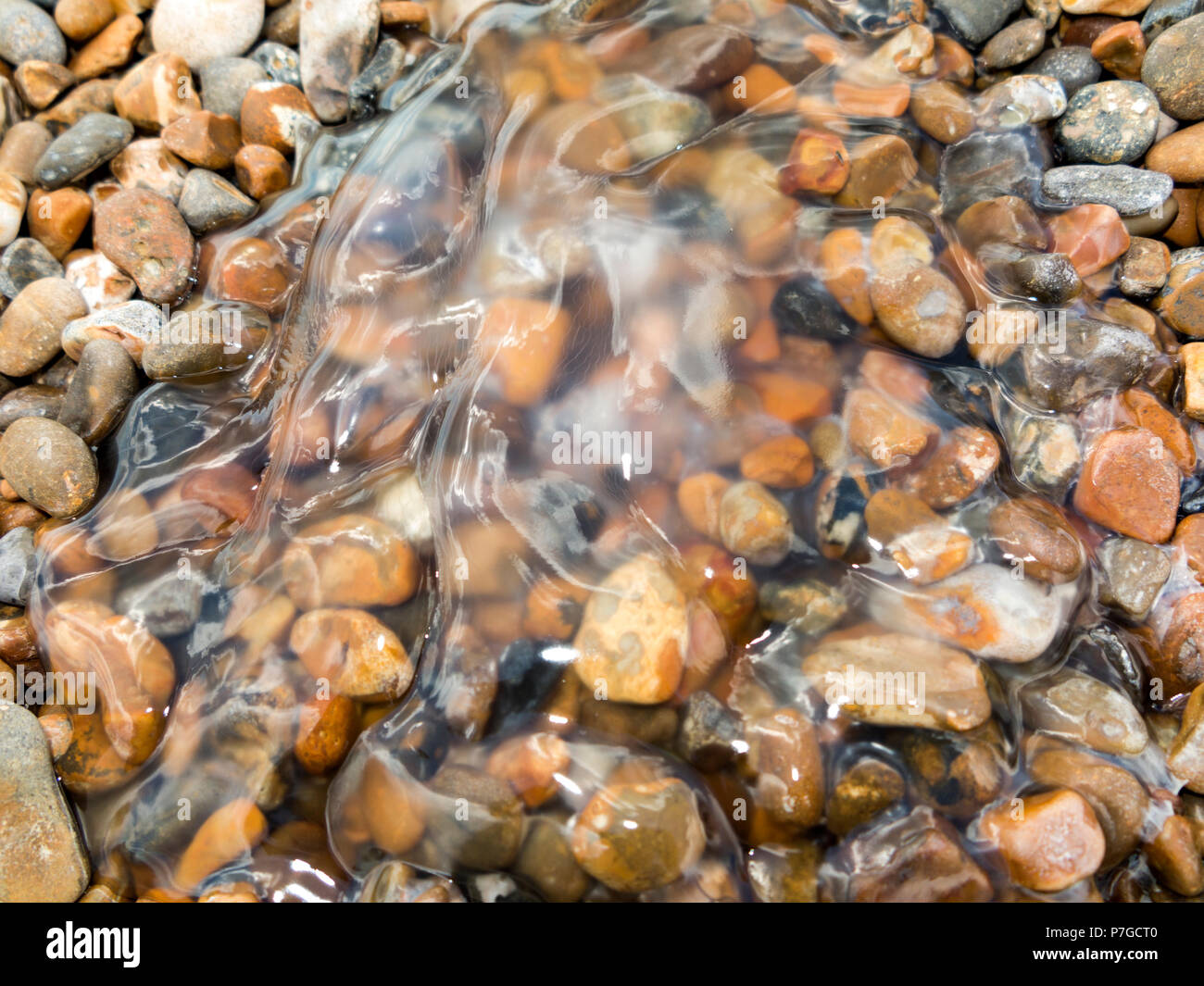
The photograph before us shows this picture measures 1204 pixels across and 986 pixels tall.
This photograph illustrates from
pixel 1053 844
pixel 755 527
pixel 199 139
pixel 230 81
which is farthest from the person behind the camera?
pixel 230 81

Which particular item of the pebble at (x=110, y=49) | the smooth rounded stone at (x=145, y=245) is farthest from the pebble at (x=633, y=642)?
the pebble at (x=110, y=49)

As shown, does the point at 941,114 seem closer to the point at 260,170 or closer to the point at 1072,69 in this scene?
the point at 1072,69

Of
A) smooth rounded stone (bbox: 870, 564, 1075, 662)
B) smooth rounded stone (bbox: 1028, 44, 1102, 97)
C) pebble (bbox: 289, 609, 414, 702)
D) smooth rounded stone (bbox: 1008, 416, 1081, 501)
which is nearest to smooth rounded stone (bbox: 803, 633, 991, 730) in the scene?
smooth rounded stone (bbox: 870, 564, 1075, 662)

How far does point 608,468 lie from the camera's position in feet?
9.07

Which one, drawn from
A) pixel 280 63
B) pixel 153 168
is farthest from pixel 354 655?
pixel 280 63

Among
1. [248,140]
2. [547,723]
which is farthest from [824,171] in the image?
[248,140]

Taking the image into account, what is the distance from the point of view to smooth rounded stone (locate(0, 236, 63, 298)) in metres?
3.45

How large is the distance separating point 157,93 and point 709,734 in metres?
3.60

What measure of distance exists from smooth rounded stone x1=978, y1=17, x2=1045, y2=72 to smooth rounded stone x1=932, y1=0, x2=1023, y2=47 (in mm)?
48

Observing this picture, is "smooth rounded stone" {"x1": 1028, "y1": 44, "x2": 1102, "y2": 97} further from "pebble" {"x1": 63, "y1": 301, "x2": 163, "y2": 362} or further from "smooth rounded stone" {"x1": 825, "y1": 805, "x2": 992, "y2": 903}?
"pebble" {"x1": 63, "y1": 301, "x2": 163, "y2": 362}

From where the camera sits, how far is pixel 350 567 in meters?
2.64

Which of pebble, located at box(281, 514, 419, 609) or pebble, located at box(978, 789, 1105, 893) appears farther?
pebble, located at box(281, 514, 419, 609)

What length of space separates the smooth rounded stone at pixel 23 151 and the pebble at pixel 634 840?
3615mm

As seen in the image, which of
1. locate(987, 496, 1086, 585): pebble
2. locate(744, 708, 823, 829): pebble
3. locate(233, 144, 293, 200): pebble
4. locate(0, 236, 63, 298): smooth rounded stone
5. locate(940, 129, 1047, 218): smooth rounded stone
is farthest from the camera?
locate(233, 144, 293, 200): pebble
